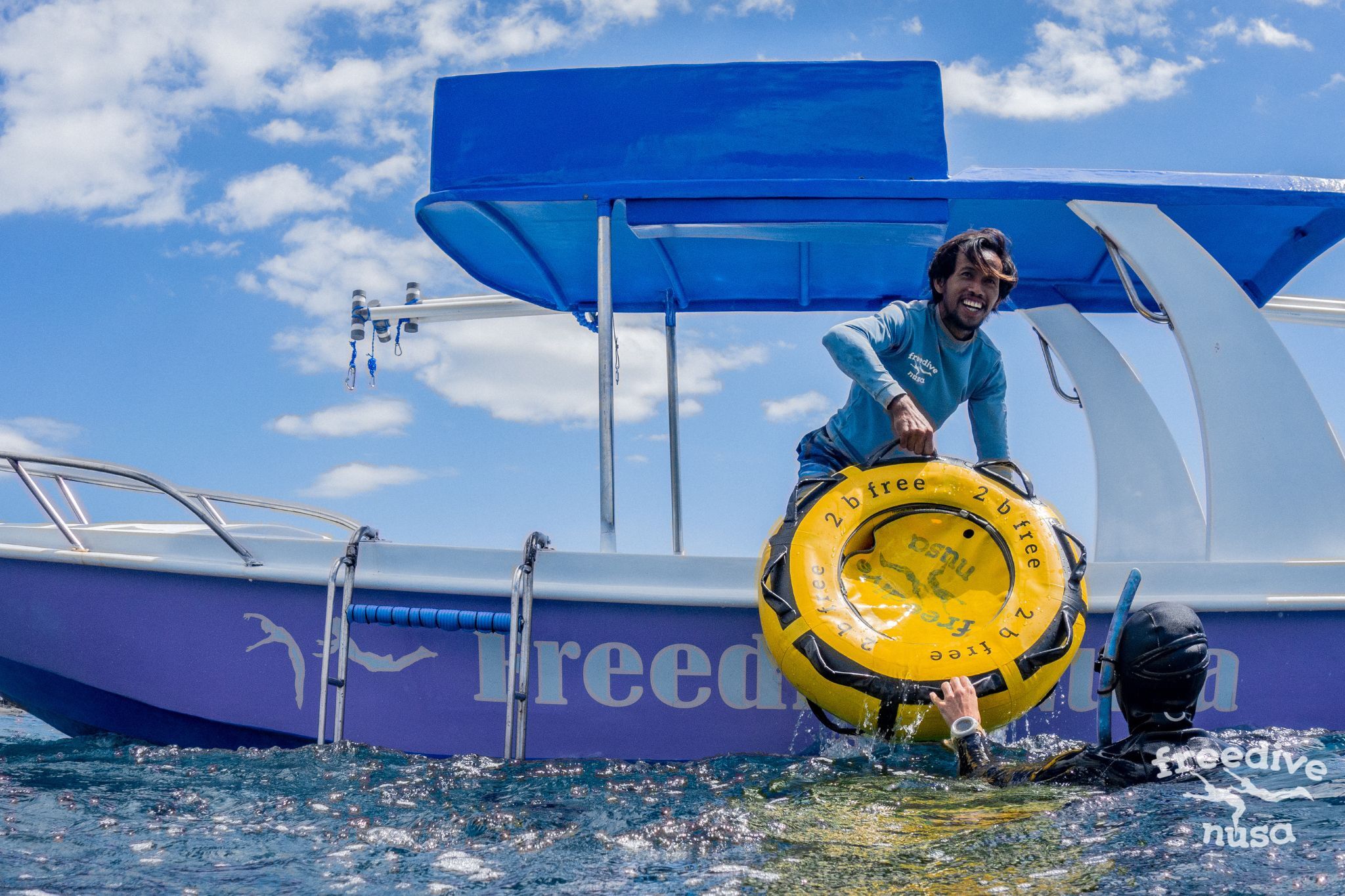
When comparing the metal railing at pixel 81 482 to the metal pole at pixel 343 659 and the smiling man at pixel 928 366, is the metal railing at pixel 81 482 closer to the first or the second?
the metal pole at pixel 343 659

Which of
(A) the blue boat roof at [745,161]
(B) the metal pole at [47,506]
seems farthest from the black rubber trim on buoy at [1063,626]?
(B) the metal pole at [47,506]

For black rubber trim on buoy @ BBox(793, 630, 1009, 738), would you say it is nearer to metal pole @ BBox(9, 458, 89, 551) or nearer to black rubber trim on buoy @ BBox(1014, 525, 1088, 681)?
black rubber trim on buoy @ BBox(1014, 525, 1088, 681)

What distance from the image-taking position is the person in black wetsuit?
252 centimetres

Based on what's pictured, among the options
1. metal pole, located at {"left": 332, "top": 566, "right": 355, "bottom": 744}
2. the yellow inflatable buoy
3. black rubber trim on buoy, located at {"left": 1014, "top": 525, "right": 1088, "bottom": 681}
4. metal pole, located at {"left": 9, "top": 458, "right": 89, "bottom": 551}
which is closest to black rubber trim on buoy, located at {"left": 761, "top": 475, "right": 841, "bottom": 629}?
the yellow inflatable buoy

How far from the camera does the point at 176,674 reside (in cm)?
389

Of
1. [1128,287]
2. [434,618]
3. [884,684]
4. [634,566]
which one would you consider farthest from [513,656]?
[1128,287]

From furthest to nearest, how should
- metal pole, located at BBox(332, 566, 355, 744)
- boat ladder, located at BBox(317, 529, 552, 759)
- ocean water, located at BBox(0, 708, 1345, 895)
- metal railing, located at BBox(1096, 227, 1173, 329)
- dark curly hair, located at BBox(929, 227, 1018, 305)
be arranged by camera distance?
metal railing, located at BBox(1096, 227, 1173, 329) < metal pole, located at BBox(332, 566, 355, 744) < boat ladder, located at BBox(317, 529, 552, 759) < dark curly hair, located at BBox(929, 227, 1018, 305) < ocean water, located at BBox(0, 708, 1345, 895)

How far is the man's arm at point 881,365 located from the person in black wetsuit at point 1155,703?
0.79 meters

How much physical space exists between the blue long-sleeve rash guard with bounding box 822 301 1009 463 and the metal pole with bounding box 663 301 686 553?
173 centimetres

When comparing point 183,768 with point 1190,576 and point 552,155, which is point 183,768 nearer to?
point 552,155

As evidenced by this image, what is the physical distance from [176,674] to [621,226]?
2.50m

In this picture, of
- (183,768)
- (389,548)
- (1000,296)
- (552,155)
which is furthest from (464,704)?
(1000,296)

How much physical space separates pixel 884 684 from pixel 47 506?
3.10 metres

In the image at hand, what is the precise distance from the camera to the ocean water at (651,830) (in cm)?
219
